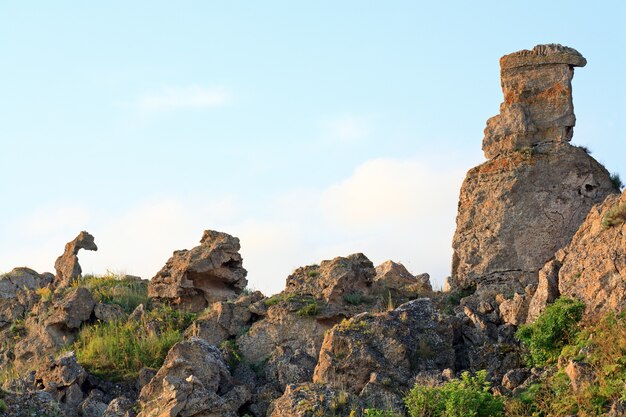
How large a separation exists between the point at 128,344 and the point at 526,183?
9.68m

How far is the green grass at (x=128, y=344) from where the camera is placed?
27.2 metres

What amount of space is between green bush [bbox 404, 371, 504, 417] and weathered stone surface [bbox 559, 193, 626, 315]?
318 cm

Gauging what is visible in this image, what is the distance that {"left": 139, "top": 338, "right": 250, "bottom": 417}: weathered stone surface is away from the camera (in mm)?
23203

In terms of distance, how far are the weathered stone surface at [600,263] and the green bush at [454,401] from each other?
3182 mm

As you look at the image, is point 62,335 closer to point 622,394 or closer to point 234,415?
point 234,415

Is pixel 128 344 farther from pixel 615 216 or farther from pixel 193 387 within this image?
pixel 615 216

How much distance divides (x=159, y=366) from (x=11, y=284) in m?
9.55

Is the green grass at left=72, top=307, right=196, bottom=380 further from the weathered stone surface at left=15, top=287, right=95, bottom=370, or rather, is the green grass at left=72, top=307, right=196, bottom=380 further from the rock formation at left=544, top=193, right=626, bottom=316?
the rock formation at left=544, top=193, right=626, bottom=316

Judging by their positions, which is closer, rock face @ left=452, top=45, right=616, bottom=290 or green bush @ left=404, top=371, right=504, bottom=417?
green bush @ left=404, top=371, right=504, bottom=417

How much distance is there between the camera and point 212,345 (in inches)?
1027

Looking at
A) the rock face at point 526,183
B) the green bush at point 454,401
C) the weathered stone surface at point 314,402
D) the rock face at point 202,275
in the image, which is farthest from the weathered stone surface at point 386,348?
the rock face at point 202,275

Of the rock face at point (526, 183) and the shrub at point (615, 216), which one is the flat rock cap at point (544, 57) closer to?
the rock face at point (526, 183)

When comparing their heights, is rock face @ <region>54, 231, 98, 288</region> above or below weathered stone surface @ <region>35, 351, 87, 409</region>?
above

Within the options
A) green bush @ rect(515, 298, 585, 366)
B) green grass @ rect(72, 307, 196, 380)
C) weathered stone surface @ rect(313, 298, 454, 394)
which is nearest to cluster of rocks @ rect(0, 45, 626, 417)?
weathered stone surface @ rect(313, 298, 454, 394)
